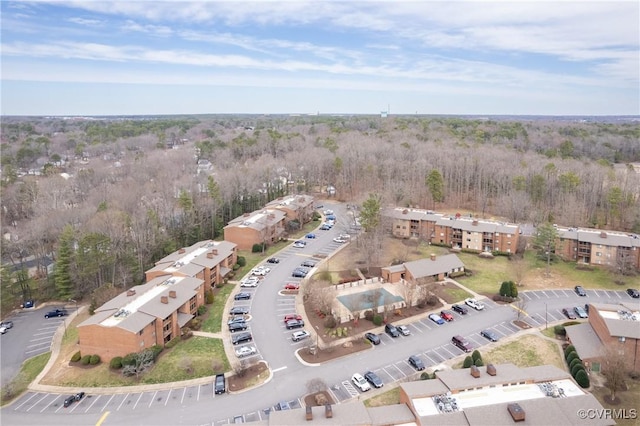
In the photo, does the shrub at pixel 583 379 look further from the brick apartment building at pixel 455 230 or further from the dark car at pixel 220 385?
the brick apartment building at pixel 455 230

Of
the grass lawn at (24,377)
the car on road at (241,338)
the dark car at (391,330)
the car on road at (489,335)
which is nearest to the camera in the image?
the grass lawn at (24,377)

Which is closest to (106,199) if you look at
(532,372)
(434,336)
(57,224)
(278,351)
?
(57,224)

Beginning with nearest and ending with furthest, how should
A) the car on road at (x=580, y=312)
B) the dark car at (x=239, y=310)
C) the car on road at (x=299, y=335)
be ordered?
1. the car on road at (x=299, y=335)
2. the car on road at (x=580, y=312)
3. the dark car at (x=239, y=310)

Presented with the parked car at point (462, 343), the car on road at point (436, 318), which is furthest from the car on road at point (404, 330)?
the parked car at point (462, 343)

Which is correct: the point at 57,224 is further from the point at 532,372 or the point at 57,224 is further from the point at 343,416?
the point at 532,372

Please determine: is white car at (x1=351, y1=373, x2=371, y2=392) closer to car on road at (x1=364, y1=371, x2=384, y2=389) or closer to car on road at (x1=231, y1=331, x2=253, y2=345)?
car on road at (x1=364, y1=371, x2=384, y2=389)

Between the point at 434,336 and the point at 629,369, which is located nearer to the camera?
the point at 629,369

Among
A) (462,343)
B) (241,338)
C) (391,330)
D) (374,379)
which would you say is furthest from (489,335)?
(241,338)
